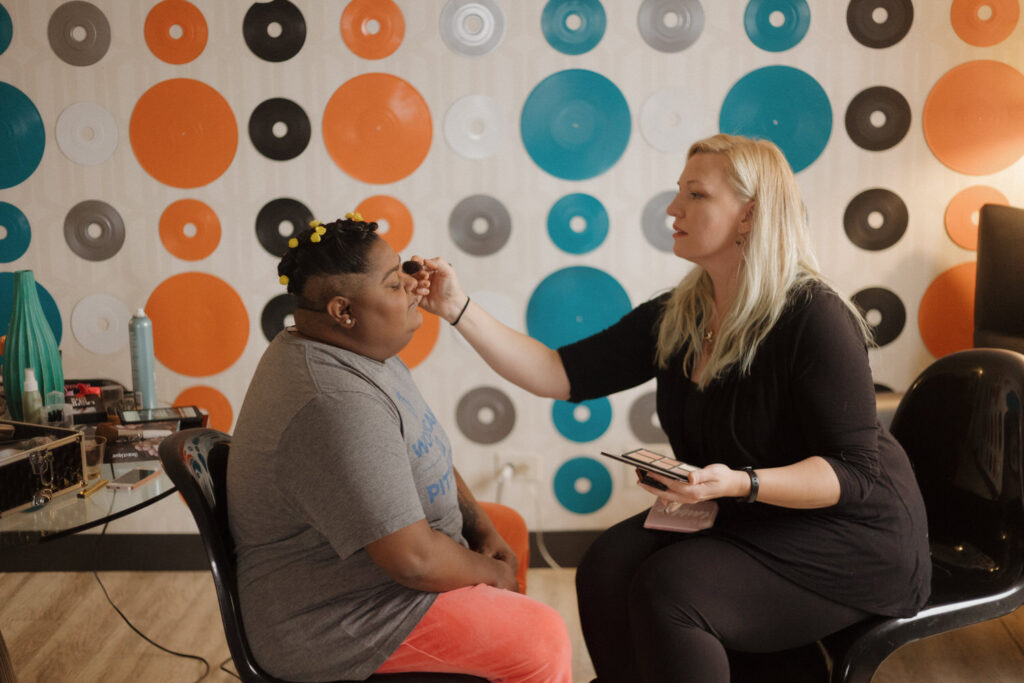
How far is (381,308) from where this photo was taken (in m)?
1.29

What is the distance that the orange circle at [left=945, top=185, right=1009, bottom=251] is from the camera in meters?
2.40

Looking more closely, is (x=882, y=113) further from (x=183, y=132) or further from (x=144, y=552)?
(x=144, y=552)

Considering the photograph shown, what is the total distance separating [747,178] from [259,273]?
1.57 m

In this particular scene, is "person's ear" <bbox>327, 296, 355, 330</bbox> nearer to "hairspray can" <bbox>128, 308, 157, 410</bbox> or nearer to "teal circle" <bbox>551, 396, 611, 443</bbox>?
"hairspray can" <bbox>128, 308, 157, 410</bbox>

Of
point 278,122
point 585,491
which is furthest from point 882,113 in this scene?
point 278,122

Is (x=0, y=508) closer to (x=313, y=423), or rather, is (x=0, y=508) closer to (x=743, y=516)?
(x=313, y=423)

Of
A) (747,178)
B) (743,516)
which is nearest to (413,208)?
(747,178)

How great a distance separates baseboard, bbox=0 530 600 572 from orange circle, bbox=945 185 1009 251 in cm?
147

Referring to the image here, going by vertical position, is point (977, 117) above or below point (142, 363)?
above

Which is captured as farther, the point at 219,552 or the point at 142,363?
the point at 142,363

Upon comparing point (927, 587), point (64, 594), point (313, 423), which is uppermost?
point (313, 423)

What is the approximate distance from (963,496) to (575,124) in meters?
1.44

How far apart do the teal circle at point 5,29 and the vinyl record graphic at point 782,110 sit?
218 cm

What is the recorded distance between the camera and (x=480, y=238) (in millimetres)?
2445
